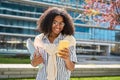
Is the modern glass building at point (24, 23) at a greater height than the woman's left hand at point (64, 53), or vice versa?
the woman's left hand at point (64, 53)

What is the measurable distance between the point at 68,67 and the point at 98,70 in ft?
33.5

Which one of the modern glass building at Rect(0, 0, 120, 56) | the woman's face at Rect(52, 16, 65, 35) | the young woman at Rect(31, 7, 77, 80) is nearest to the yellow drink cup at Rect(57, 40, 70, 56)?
the young woman at Rect(31, 7, 77, 80)

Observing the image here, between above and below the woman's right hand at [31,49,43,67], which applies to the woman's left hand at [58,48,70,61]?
above

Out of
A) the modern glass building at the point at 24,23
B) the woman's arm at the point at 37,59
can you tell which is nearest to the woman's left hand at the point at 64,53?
the woman's arm at the point at 37,59

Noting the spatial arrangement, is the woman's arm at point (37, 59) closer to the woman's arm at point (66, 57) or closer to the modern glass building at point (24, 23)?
the woman's arm at point (66, 57)

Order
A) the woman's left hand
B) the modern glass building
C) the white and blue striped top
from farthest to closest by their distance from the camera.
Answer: the modern glass building, the white and blue striped top, the woman's left hand

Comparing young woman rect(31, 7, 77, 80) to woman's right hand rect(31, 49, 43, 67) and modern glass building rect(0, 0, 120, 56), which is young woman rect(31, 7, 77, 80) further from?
modern glass building rect(0, 0, 120, 56)

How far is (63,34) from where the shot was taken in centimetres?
354

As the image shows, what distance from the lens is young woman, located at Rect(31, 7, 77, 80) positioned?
3.39m

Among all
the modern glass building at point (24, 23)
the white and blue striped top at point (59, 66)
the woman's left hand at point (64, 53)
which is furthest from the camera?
the modern glass building at point (24, 23)

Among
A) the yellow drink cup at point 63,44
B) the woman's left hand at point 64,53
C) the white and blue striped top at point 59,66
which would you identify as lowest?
the white and blue striped top at point 59,66

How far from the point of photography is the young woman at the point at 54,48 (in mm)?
3387

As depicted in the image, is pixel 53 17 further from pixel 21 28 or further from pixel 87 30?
pixel 87 30

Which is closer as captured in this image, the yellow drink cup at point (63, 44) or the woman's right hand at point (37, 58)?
the yellow drink cup at point (63, 44)
